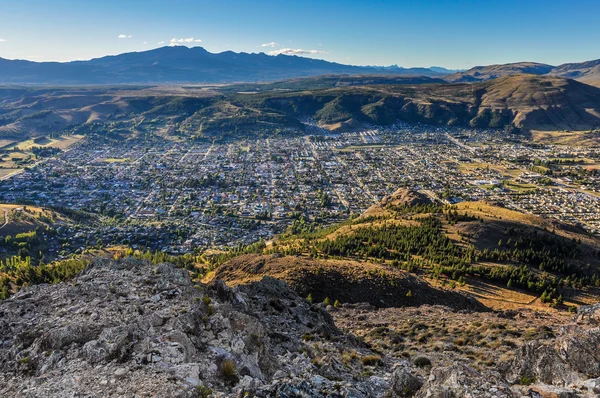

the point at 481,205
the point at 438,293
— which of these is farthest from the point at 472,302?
the point at 481,205

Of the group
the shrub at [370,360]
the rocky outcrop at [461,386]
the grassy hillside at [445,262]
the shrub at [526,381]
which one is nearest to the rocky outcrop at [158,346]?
the shrub at [370,360]

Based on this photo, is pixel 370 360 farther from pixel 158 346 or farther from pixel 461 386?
pixel 158 346

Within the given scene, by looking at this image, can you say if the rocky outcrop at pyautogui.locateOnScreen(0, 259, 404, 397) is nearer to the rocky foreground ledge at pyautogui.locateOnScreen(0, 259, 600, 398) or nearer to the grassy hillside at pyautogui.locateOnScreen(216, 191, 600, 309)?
the rocky foreground ledge at pyautogui.locateOnScreen(0, 259, 600, 398)

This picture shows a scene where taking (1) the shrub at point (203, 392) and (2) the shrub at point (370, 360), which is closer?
(1) the shrub at point (203, 392)

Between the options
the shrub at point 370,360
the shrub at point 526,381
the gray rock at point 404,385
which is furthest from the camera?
the shrub at point 370,360

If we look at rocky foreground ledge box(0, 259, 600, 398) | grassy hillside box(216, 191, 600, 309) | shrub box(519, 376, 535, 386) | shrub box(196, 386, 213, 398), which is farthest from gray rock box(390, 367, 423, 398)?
grassy hillside box(216, 191, 600, 309)

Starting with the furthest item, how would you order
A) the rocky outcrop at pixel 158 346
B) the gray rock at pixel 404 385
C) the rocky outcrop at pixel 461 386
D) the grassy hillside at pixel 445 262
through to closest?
the grassy hillside at pixel 445 262
the gray rock at pixel 404 385
the rocky outcrop at pixel 158 346
the rocky outcrop at pixel 461 386

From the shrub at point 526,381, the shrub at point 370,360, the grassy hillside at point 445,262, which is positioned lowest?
the grassy hillside at point 445,262

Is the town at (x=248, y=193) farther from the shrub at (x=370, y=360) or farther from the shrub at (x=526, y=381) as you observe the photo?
the shrub at (x=526, y=381)

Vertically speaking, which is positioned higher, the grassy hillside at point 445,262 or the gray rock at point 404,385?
the gray rock at point 404,385
